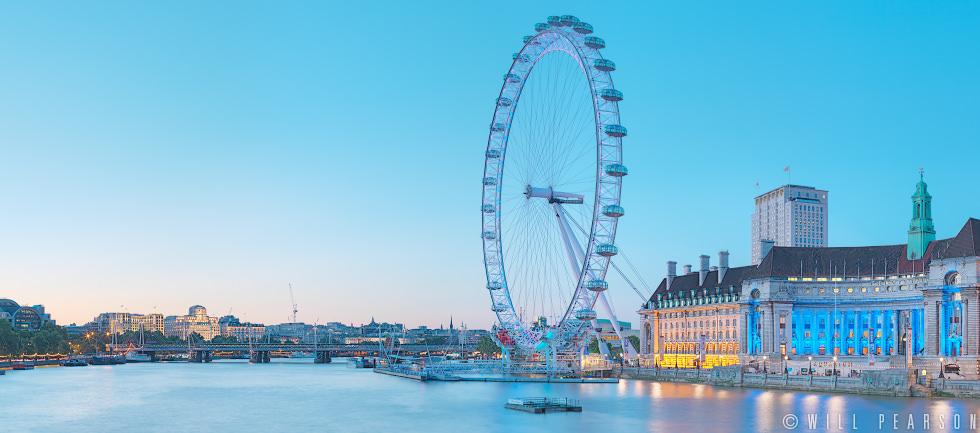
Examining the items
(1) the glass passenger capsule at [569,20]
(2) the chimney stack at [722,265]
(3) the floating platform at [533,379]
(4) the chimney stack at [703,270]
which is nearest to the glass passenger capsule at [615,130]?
(1) the glass passenger capsule at [569,20]

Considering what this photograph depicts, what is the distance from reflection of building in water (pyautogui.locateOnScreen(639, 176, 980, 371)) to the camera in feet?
365

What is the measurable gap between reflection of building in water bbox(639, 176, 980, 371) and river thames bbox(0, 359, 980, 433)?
19.0 m

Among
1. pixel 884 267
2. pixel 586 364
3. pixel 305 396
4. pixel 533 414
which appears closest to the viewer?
pixel 533 414

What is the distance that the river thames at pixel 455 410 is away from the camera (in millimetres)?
73562

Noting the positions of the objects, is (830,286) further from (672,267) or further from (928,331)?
(672,267)

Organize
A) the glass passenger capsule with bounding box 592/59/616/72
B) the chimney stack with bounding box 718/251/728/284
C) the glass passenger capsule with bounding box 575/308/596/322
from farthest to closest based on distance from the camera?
the chimney stack with bounding box 718/251/728/284, the glass passenger capsule with bounding box 575/308/596/322, the glass passenger capsule with bounding box 592/59/616/72

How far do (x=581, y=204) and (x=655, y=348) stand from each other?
5411 cm

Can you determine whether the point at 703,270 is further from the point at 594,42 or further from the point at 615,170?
the point at 594,42

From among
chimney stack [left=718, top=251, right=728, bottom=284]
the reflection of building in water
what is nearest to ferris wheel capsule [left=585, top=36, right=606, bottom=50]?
the reflection of building in water

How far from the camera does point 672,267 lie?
541 ft

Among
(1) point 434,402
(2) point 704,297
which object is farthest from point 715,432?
(2) point 704,297

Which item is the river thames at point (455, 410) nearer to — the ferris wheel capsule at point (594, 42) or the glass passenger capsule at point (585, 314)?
the glass passenger capsule at point (585, 314)

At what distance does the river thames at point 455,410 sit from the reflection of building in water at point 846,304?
19.0 meters

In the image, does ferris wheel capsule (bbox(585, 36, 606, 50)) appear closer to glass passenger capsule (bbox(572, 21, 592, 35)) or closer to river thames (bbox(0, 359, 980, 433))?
glass passenger capsule (bbox(572, 21, 592, 35))
